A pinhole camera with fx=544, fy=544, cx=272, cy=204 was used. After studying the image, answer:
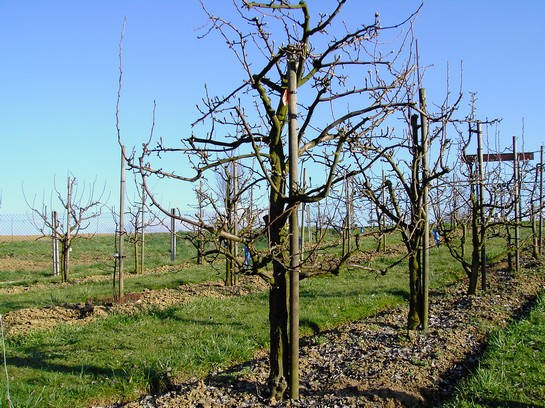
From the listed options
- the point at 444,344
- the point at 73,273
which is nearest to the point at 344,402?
the point at 444,344

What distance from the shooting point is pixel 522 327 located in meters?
6.80

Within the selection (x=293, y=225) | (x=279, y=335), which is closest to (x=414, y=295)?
(x=279, y=335)

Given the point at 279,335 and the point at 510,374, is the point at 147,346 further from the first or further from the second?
the point at 510,374

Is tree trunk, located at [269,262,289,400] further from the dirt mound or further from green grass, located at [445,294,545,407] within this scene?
the dirt mound

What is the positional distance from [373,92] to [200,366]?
3.31m

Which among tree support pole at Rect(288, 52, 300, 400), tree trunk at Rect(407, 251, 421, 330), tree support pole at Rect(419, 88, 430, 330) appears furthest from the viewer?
tree trunk at Rect(407, 251, 421, 330)

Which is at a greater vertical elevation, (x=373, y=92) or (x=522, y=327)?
(x=373, y=92)

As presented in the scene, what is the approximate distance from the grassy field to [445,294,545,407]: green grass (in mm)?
776

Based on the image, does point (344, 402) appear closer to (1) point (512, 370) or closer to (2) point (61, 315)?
(1) point (512, 370)

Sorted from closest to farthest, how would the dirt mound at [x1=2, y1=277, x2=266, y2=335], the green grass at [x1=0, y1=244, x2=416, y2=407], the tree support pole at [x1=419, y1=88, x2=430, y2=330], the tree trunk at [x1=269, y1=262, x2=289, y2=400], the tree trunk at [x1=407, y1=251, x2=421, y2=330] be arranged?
the tree trunk at [x1=269, y1=262, x2=289, y2=400] → the green grass at [x1=0, y1=244, x2=416, y2=407] → the tree support pole at [x1=419, y1=88, x2=430, y2=330] → the tree trunk at [x1=407, y1=251, x2=421, y2=330] → the dirt mound at [x1=2, y1=277, x2=266, y2=335]

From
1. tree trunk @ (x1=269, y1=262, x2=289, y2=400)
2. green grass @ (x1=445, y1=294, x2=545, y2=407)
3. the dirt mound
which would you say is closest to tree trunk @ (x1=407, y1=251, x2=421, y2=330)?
green grass @ (x1=445, y1=294, x2=545, y2=407)

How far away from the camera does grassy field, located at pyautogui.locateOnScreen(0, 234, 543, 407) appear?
5251mm

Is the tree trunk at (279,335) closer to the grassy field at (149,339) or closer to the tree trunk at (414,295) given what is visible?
the grassy field at (149,339)

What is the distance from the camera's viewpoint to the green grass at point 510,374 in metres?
4.55
